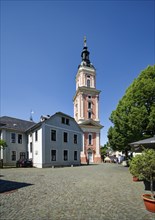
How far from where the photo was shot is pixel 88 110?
5269 centimetres

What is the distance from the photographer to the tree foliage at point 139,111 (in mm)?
22078

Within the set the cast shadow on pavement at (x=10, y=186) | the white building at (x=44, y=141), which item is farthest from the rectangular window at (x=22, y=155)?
the cast shadow on pavement at (x=10, y=186)

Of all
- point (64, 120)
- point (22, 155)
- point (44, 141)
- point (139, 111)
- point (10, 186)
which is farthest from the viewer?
point (22, 155)

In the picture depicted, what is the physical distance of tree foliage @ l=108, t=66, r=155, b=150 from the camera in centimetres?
2208

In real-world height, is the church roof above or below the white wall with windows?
above

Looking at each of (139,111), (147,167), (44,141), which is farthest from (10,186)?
(44,141)

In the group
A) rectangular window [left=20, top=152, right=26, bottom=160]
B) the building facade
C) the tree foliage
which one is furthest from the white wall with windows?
the tree foliage

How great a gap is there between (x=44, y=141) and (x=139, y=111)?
14.9 meters

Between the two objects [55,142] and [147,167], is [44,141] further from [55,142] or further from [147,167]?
[147,167]

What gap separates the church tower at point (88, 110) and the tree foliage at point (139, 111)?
24.3 metres

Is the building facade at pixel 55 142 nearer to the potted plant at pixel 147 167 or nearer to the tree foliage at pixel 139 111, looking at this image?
the tree foliage at pixel 139 111

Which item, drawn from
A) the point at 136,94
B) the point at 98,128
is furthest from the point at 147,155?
the point at 98,128

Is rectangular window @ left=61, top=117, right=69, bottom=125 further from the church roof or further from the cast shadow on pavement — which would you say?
the church roof

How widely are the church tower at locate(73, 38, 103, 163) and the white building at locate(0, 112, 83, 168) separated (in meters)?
13.2
